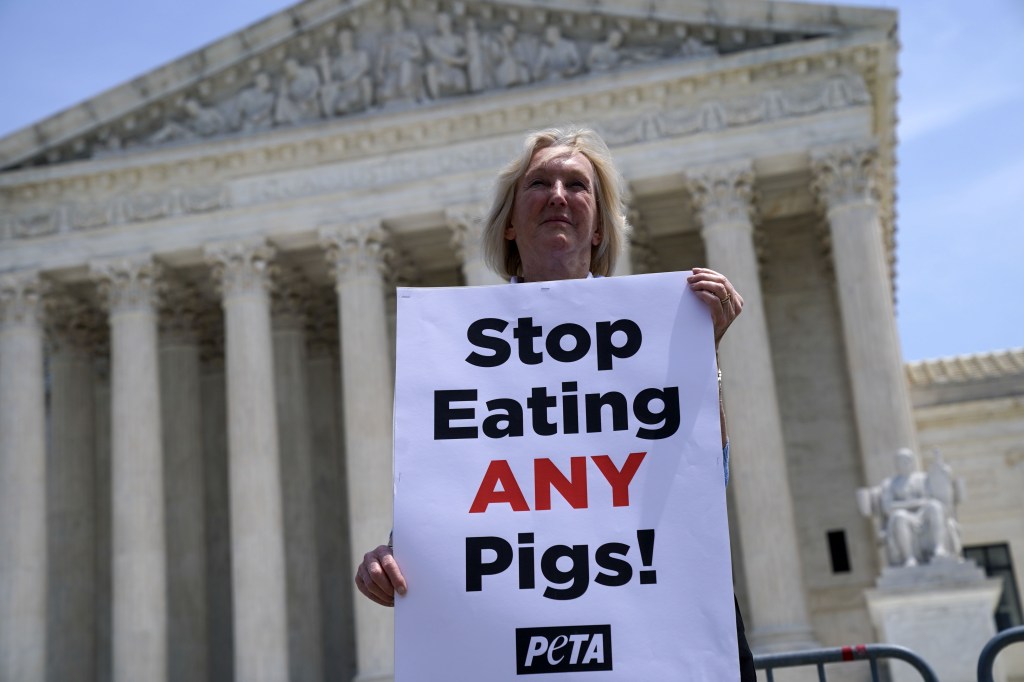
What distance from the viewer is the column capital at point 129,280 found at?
3681cm

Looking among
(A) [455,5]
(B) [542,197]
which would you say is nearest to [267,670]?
(A) [455,5]

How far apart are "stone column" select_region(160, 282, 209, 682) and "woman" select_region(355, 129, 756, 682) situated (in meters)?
34.9

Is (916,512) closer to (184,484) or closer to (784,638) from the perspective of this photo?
(784,638)

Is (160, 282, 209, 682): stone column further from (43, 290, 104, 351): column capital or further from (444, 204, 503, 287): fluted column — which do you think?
(444, 204, 503, 287): fluted column

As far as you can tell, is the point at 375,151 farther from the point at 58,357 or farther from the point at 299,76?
the point at 58,357

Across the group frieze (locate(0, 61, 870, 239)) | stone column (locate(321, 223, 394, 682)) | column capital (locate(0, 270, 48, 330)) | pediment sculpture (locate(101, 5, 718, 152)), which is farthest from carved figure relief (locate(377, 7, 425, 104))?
column capital (locate(0, 270, 48, 330))

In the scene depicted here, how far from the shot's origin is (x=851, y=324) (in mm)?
32719

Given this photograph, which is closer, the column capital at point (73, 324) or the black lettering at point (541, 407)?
the black lettering at point (541, 407)

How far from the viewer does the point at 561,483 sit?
4160 mm

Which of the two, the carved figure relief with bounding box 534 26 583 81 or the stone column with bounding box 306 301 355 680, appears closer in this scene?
the carved figure relief with bounding box 534 26 583 81

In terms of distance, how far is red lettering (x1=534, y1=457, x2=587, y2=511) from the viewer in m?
4.13

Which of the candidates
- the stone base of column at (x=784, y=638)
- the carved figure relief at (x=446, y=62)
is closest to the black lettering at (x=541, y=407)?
the stone base of column at (x=784, y=638)

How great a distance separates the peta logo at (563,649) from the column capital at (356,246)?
32.1m

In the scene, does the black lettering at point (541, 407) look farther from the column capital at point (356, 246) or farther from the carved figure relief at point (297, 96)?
the carved figure relief at point (297, 96)
